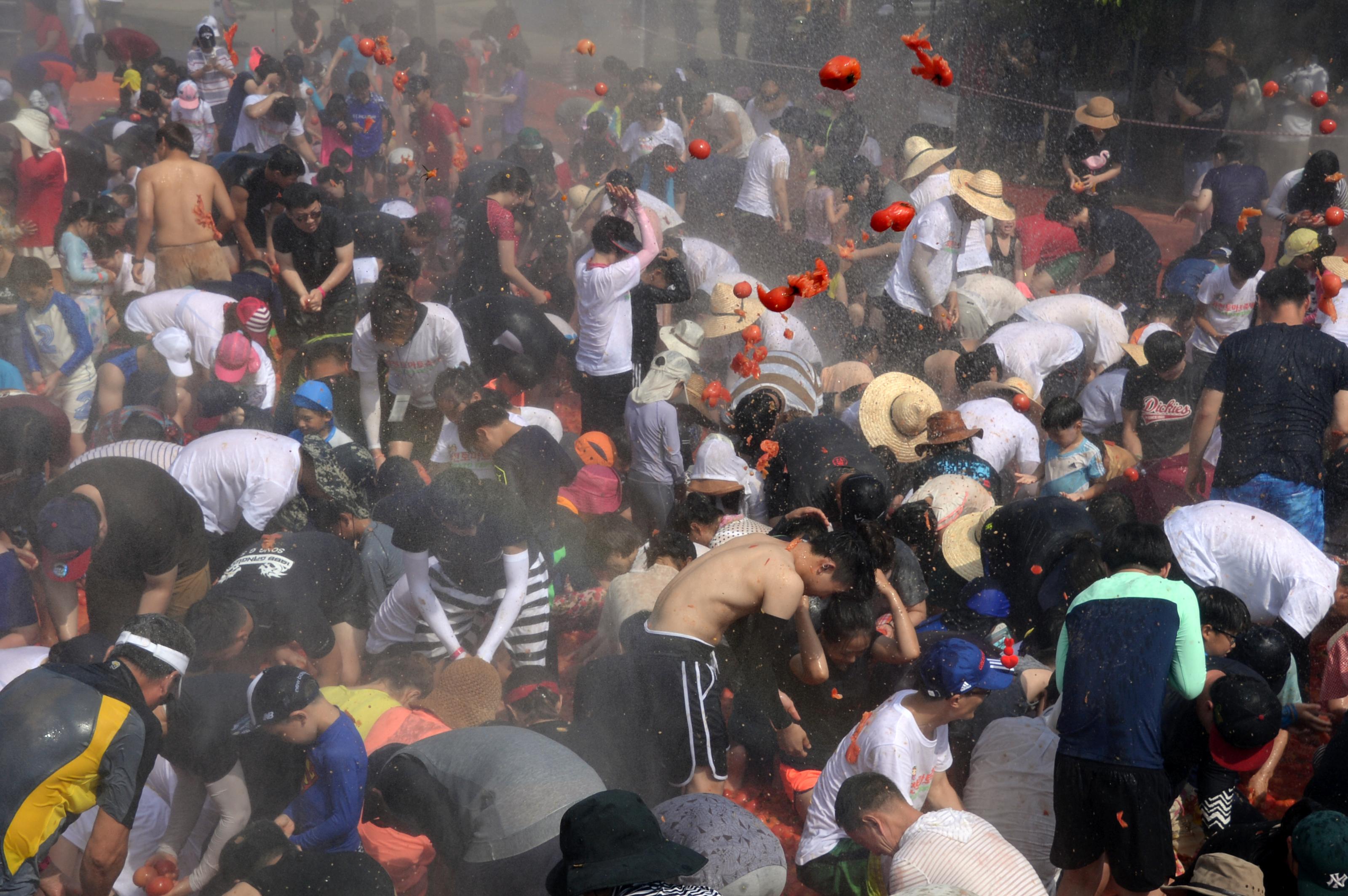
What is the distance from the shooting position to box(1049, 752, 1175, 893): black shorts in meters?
2.75

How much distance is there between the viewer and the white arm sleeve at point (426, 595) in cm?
374

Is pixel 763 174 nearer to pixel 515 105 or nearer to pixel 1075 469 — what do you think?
pixel 1075 469

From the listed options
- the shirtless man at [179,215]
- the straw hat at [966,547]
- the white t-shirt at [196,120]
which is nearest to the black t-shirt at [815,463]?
the straw hat at [966,547]

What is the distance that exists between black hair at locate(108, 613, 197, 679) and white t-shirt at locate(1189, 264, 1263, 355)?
17.3 ft

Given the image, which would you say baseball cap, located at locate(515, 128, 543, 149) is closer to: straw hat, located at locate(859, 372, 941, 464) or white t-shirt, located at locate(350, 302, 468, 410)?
white t-shirt, located at locate(350, 302, 468, 410)

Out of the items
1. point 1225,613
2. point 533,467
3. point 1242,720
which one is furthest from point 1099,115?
point 1242,720

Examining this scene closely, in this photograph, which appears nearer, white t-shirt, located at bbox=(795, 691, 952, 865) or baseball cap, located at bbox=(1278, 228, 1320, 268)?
white t-shirt, located at bbox=(795, 691, 952, 865)

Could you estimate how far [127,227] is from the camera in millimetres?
6867

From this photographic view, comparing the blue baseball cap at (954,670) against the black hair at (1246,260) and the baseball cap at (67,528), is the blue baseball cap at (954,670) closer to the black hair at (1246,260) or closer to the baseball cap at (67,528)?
the baseball cap at (67,528)

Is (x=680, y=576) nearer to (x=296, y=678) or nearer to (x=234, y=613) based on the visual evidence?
(x=296, y=678)

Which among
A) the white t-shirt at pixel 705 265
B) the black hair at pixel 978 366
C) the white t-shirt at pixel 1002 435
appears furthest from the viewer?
the white t-shirt at pixel 705 265

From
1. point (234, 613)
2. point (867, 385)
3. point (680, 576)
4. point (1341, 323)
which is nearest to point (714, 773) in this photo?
point (680, 576)

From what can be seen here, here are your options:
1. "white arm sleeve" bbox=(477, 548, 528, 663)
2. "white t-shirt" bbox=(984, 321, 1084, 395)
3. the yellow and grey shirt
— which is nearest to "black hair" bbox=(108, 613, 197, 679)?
the yellow and grey shirt

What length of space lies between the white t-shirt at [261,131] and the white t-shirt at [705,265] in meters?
3.69
